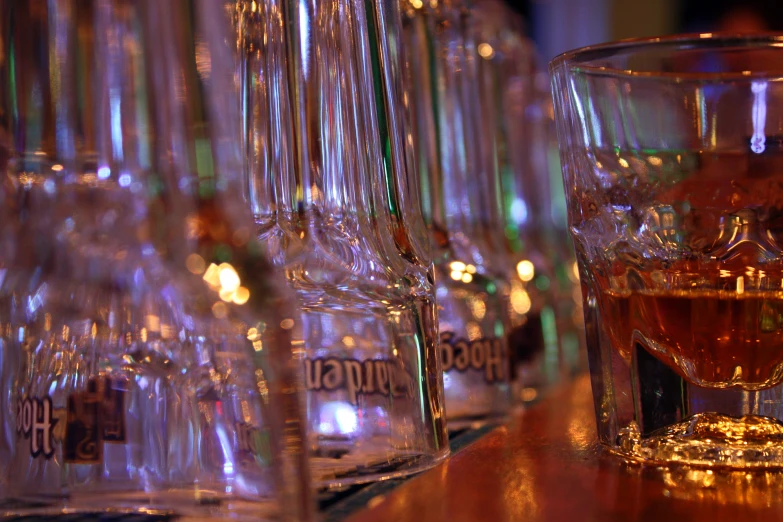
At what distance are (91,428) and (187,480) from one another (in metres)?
0.03

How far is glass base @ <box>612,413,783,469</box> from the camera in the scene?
0.36 meters

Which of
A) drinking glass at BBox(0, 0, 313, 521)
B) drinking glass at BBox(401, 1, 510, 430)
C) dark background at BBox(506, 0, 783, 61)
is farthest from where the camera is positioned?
A: dark background at BBox(506, 0, 783, 61)

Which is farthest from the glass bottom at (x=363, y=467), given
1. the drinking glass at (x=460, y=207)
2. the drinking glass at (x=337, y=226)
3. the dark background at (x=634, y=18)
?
the dark background at (x=634, y=18)

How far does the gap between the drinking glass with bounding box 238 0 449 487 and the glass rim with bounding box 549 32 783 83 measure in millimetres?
81

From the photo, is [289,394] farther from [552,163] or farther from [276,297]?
[552,163]

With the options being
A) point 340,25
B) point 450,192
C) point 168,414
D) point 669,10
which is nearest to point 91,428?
point 168,414

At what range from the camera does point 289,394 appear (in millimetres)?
269

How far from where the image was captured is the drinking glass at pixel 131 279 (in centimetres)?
28

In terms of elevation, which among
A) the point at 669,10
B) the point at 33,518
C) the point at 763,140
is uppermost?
the point at 669,10

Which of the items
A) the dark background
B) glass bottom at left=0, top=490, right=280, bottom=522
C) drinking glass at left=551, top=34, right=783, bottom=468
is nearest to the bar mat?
glass bottom at left=0, top=490, right=280, bottom=522

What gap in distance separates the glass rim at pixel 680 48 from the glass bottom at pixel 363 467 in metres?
0.16

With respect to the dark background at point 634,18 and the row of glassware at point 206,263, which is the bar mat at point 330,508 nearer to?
the row of glassware at point 206,263

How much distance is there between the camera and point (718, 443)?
361 mm

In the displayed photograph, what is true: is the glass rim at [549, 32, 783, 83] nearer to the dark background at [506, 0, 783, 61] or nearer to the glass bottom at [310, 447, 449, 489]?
the glass bottom at [310, 447, 449, 489]
